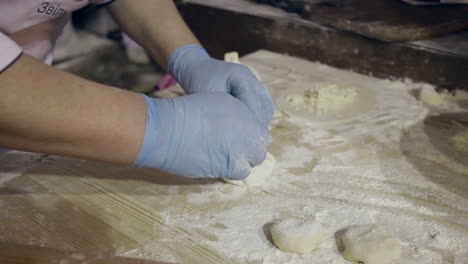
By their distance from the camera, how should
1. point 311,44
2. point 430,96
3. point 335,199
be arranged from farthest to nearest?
point 311,44, point 430,96, point 335,199

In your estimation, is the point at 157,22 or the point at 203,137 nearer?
the point at 203,137

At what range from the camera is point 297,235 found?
107cm

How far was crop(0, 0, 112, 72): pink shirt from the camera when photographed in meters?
1.28

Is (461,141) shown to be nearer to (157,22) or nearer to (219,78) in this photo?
(219,78)

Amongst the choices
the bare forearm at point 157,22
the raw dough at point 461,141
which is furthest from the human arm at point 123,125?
the raw dough at point 461,141

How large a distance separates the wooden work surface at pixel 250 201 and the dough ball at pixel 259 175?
3 centimetres

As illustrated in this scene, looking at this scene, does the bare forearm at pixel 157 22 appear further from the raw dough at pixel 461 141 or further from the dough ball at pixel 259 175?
the raw dough at pixel 461 141

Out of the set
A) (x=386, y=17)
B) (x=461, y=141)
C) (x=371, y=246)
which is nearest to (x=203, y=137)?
(x=371, y=246)

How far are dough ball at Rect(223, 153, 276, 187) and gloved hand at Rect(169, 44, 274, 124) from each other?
16cm

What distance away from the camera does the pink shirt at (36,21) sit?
1.28m

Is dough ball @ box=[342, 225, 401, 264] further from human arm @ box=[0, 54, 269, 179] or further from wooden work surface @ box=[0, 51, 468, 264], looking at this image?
human arm @ box=[0, 54, 269, 179]

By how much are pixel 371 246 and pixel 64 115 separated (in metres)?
0.77

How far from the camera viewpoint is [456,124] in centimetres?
158

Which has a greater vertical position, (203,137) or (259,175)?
A: (203,137)
